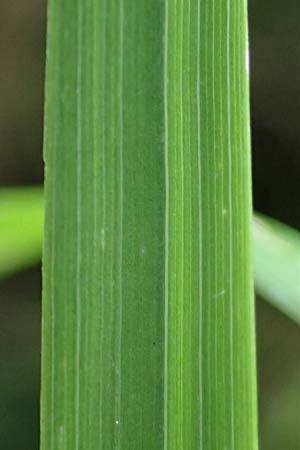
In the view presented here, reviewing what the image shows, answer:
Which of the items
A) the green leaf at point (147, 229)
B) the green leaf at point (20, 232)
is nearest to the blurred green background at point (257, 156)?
the green leaf at point (20, 232)

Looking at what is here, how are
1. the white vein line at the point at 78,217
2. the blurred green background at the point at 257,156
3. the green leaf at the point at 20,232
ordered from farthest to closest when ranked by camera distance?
1. the blurred green background at the point at 257,156
2. the green leaf at the point at 20,232
3. the white vein line at the point at 78,217

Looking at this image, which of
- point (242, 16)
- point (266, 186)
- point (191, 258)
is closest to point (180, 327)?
point (191, 258)

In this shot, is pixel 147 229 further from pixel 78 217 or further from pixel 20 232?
pixel 20 232

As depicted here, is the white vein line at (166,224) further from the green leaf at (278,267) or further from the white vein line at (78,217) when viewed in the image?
the green leaf at (278,267)

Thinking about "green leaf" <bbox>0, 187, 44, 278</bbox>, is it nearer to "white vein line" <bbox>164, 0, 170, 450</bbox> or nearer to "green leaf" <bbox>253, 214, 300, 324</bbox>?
"green leaf" <bbox>253, 214, 300, 324</bbox>

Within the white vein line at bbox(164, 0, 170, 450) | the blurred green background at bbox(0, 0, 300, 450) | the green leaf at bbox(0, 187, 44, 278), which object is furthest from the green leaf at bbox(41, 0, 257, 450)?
the blurred green background at bbox(0, 0, 300, 450)

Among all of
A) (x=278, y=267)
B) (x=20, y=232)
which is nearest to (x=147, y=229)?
(x=278, y=267)
